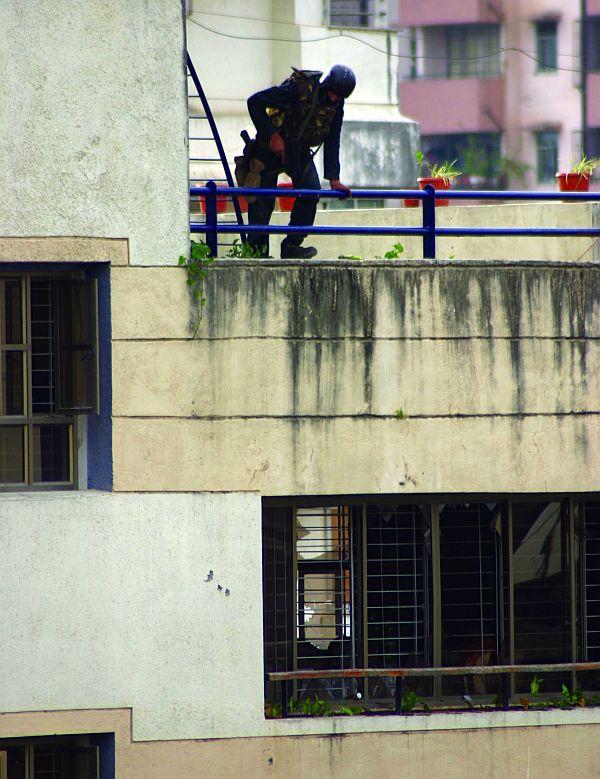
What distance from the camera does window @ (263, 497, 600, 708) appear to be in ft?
38.7

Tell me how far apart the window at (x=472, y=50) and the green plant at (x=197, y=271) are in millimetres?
40441

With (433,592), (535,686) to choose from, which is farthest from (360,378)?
(535,686)

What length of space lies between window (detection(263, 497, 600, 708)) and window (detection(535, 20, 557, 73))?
37427 millimetres

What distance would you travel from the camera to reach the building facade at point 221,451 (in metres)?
11.0

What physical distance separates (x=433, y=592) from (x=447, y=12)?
133ft

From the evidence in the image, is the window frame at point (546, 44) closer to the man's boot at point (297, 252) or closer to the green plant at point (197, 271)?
the man's boot at point (297, 252)

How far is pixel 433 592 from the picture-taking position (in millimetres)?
11867

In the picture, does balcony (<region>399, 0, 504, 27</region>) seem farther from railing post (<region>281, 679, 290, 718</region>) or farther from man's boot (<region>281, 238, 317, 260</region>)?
railing post (<region>281, 679, 290, 718</region>)

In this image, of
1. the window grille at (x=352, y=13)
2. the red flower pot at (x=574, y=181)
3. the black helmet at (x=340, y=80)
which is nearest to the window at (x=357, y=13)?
the window grille at (x=352, y=13)

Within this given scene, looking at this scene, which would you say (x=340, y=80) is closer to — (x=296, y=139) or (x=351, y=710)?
(x=296, y=139)

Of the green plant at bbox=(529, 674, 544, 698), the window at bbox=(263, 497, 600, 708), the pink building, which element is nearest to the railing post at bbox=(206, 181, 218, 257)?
the window at bbox=(263, 497, 600, 708)

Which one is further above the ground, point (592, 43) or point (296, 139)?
point (592, 43)

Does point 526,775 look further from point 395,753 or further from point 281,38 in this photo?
point 281,38

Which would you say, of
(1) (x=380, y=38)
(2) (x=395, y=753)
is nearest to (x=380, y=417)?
(2) (x=395, y=753)
